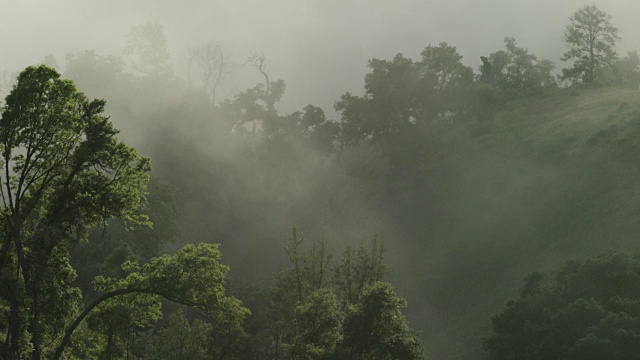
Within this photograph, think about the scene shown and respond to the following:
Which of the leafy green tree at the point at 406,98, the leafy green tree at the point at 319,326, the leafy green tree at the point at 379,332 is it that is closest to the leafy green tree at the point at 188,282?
the leafy green tree at the point at 319,326

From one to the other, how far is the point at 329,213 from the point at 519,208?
28.2 meters

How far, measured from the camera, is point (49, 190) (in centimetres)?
2142

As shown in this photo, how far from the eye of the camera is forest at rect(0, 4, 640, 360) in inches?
826

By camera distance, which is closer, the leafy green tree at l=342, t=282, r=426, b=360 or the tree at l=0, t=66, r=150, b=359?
the tree at l=0, t=66, r=150, b=359

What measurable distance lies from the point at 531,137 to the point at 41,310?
7668cm

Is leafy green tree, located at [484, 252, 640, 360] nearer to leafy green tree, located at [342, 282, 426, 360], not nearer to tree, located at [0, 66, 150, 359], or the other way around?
leafy green tree, located at [342, 282, 426, 360]

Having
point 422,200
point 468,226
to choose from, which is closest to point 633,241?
point 468,226

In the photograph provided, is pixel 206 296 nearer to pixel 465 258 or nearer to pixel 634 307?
pixel 634 307

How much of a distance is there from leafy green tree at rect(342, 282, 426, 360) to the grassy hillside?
22.7 m

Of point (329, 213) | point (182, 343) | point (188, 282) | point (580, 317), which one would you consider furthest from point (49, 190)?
point (329, 213)

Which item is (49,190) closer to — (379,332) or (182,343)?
(182,343)

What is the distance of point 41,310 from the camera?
20.9 m

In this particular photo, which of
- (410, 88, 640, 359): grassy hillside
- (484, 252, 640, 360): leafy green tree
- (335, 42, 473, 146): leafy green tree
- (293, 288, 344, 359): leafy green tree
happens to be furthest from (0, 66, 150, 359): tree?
(335, 42, 473, 146): leafy green tree

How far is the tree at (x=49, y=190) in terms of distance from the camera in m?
19.3
